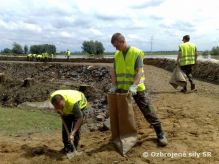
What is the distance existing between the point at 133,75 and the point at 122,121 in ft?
2.82

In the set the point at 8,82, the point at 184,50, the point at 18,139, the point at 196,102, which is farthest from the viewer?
the point at 8,82

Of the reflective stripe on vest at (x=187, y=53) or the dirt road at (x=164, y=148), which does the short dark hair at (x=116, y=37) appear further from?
the reflective stripe on vest at (x=187, y=53)

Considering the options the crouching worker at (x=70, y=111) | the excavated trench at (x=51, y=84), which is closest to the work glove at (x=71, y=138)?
the crouching worker at (x=70, y=111)

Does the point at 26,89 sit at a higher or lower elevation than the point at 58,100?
lower

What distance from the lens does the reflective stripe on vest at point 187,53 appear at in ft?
45.8

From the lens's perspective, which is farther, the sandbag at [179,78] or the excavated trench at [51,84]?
the excavated trench at [51,84]

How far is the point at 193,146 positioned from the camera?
24.4 ft

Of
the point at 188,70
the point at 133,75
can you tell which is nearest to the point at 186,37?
the point at 188,70

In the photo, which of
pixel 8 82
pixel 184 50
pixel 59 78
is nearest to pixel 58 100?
pixel 184 50

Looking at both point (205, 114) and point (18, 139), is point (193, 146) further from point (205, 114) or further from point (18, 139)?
point (18, 139)

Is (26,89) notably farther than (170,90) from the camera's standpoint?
Yes

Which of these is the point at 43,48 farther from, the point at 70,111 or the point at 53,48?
the point at 70,111

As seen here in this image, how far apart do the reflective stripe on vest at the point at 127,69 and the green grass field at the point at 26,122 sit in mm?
5505

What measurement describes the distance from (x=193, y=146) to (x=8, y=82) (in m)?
22.0
